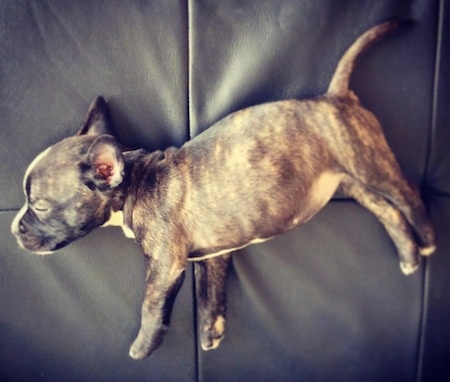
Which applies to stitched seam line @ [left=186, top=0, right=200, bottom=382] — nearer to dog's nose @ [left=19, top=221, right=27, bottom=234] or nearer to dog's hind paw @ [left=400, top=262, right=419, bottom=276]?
dog's nose @ [left=19, top=221, right=27, bottom=234]

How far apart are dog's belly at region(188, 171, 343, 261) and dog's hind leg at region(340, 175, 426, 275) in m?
0.07

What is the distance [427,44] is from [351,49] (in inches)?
6.9

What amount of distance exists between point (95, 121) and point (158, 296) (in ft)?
1.28

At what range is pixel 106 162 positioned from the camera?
92 centimetres

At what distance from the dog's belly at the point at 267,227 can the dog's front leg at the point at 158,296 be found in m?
0.06

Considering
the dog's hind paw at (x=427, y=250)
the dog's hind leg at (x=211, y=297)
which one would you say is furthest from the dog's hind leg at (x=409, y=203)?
the dog's hind leg at (x=211, y=297)

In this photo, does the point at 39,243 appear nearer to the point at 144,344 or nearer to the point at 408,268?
the point at 144,344

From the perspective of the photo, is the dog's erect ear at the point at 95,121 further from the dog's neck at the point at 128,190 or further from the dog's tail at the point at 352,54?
the dog's tail at the point at 352,54

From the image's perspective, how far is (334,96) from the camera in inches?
39.6

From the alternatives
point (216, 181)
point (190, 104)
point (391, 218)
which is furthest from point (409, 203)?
point (190, 104)

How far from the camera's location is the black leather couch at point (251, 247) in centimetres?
105

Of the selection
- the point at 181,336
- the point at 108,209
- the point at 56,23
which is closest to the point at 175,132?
the point at 108,209

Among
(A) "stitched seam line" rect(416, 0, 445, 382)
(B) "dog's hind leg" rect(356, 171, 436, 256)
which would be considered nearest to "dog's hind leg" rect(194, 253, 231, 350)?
(B) "dog's hind leg" rect(356, 171, 436, 256)

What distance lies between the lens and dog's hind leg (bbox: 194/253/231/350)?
3.60 ft
